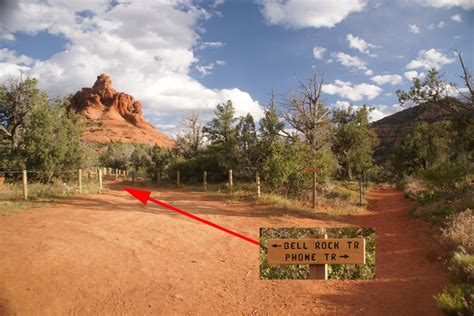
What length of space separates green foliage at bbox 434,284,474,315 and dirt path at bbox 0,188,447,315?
0.76 feet

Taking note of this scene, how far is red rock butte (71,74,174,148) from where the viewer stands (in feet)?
370

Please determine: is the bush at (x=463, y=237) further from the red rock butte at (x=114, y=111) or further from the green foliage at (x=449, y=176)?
the red rock butte at (x=114, y=111)

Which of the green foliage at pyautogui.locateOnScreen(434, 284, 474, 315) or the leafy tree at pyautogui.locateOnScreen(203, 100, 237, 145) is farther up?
the leafy tree at pyautogui.locateOnScreen(203, 100, 237, 145)

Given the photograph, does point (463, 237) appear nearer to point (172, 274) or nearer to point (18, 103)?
point (172, 274)

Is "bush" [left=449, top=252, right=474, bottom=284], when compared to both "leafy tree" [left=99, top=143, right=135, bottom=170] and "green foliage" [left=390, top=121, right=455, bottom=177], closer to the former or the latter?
"green foliage" [left=390, top=121, right=455, bottom=177]

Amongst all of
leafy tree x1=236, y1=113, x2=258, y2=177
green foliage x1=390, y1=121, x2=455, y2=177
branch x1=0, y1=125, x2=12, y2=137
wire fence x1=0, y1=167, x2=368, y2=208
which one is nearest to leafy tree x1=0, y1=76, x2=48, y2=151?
branch x1=0, y1=125, x2=12, y2=137

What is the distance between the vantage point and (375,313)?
486cm

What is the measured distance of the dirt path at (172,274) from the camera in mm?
5273

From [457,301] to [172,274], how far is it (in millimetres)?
4827

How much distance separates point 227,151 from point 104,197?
38.2 feet

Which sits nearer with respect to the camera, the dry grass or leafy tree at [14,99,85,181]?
the dry grass

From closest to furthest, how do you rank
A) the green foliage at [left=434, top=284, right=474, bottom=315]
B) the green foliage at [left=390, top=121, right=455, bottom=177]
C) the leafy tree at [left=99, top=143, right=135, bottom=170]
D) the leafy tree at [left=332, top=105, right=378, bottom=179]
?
the green foliage at [left=434, top=284, right=474, bottom=315] → the green foliage at [left=390, top=121, right=455, bottom=177] → the leafy tree at [left=332, top=105, right=378, bottom=179] → the leafy tree at [left=99, top=143, right=135, bottom=170]

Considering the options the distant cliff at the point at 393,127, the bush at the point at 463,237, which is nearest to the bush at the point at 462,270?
the bush at the point at 463,237

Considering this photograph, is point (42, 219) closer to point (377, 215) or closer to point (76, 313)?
point (76, 313)
